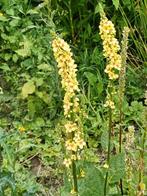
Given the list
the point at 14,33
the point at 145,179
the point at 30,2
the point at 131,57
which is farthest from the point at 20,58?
the point at 145,179

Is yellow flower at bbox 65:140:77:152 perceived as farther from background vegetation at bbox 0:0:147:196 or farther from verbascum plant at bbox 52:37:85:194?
background vegetation at bbox 0:0:147:196

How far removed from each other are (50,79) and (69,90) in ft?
7.03

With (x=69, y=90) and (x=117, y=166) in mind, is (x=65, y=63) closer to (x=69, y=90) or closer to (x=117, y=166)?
(x=69, y=90)

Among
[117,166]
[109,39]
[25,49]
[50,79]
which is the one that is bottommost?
[117,166]

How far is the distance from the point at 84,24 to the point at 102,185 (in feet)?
7.20

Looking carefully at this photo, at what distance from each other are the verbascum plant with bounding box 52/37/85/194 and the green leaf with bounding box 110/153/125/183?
1.07 feet

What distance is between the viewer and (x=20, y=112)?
3811 millimetres

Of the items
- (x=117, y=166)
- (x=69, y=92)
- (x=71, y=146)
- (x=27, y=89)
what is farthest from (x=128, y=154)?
(x=27, y=89)

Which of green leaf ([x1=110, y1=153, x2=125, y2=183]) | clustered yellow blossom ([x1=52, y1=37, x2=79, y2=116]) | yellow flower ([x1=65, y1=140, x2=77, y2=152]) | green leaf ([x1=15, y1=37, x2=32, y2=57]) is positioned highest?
clustered yellow blossom ([x1=52, y1=37, x2=79, y2=116])

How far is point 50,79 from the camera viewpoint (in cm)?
381

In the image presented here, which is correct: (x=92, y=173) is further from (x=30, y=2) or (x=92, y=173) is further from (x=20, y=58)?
(x=30, y=2)

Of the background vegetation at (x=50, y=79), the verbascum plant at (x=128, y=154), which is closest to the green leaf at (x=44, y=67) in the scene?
the background vegetation at (x=50, y=79)

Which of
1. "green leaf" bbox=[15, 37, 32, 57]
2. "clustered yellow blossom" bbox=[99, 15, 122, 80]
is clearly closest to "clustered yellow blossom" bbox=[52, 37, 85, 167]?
"clustered yellow blossom" bbox=[99, 15, 122, 80]

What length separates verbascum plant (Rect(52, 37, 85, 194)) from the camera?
1.63 meters
